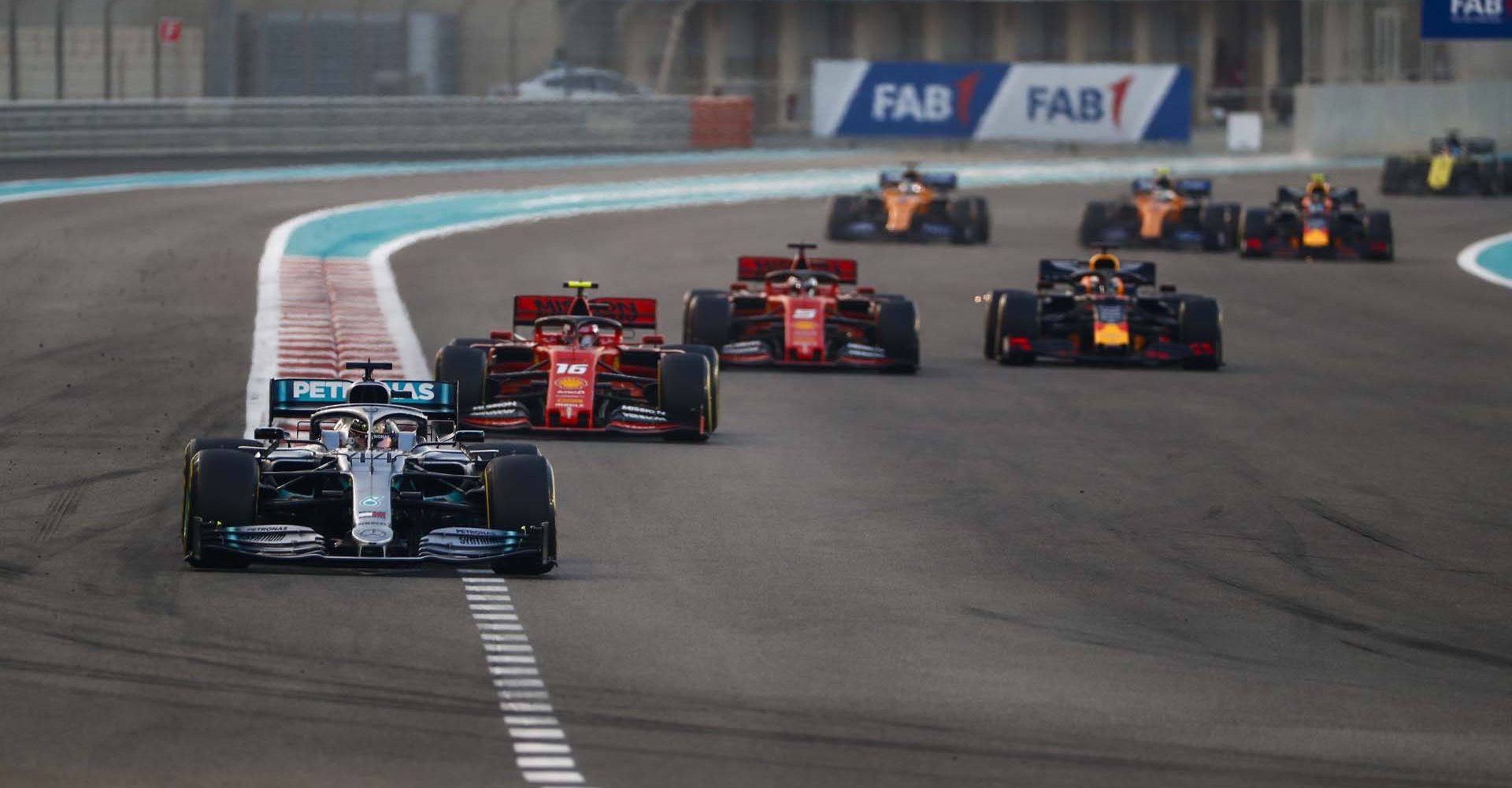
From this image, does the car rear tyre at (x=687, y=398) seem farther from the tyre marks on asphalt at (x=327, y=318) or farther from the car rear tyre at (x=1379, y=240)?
the car rear tyre at (x=1379, y=240)

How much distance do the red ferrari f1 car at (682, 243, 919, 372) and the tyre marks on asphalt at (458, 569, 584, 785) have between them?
1023 centimetres

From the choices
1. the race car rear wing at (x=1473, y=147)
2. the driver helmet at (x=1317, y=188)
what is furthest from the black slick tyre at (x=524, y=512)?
the race car rear wing at (x=1473, y=147)

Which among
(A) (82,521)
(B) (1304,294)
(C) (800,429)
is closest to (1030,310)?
(C) (800,429)

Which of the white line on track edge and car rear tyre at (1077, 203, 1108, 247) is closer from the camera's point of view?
the white line on track edge

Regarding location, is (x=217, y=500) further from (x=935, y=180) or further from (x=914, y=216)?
(x=935, y=180)

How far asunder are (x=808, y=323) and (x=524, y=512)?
10.4 meters

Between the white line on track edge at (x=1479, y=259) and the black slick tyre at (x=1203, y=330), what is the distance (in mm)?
12201

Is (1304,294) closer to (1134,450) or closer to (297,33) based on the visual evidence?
(1134,450)

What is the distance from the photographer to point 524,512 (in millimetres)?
13070

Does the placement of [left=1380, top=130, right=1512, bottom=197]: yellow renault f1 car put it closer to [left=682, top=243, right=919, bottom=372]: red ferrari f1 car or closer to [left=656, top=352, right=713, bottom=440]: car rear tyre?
[left=682, top=243, right=919, bottom=372]: red ferrari f1 car

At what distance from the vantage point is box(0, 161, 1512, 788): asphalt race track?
9.79 metres

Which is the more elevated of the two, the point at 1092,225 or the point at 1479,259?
the point at 1092,225

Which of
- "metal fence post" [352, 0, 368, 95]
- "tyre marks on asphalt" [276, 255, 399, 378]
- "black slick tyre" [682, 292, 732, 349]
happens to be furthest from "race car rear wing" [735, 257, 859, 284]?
"metal fence post" [352, 0, 368, 95]

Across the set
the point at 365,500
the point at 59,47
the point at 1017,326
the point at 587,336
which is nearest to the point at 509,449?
the point at 365,500
